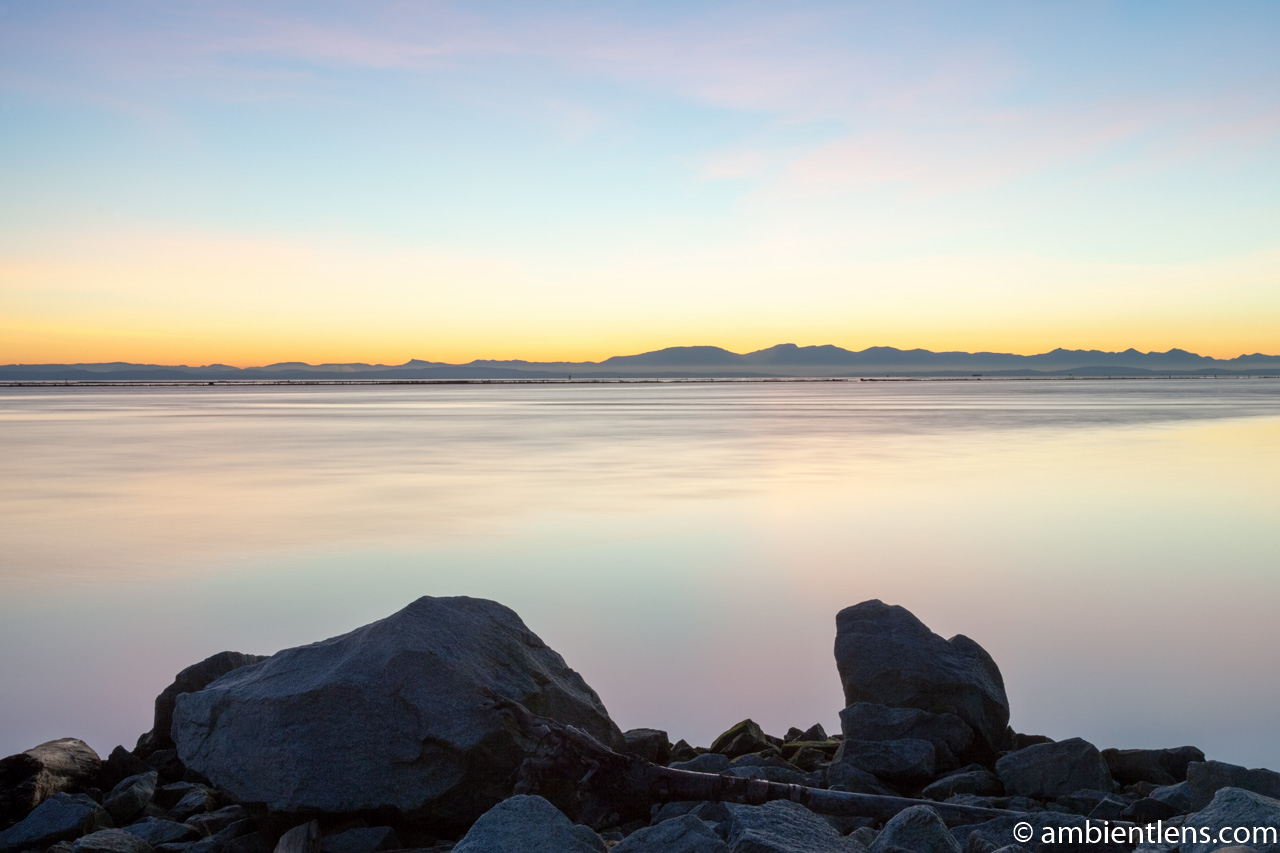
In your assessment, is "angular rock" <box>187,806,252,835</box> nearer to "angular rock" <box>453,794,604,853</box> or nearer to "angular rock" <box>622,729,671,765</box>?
"angular rock" <box>453,794,604,853</box>

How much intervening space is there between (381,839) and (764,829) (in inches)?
74.7

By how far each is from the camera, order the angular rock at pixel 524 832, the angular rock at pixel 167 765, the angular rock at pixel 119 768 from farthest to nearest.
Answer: the angular rock at pixel 167 765 < the angular rock at pixel 119 768 < the angular rock at pixel 524 832

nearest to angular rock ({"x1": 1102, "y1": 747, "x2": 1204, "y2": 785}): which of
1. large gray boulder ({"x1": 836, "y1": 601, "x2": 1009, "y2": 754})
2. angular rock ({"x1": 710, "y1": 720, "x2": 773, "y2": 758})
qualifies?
large gray boulder ({"x1": 836, "y1": 601, "x2": 1009, "y2": 754})

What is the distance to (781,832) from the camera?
4023 millimetres

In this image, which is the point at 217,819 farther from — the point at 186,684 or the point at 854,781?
the point at 854,781

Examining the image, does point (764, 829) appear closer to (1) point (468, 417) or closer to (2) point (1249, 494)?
(2) point (1249, 494)

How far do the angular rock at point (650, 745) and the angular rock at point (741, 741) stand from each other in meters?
0.40

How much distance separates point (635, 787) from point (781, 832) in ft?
4.28

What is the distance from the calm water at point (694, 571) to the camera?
27.0ft

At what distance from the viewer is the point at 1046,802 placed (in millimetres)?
5609

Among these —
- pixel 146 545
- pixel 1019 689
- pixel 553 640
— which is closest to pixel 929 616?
pixel 1019 689

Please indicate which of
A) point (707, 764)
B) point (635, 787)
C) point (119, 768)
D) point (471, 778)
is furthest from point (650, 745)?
point (119, 768)

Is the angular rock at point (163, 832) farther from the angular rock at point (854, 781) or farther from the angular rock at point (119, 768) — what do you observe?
the angular rock at point (854, 781)

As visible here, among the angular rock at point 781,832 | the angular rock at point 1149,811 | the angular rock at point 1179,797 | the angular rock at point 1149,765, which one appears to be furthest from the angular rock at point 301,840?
the angular rock at point 1149,765
